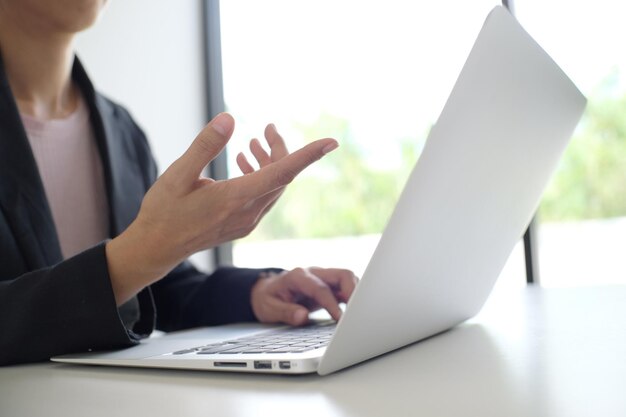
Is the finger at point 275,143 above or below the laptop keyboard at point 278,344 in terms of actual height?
above

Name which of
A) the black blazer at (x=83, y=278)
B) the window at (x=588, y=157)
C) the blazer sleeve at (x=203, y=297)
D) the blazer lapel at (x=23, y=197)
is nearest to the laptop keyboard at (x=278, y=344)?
the black blazer at (x=83, y=278)

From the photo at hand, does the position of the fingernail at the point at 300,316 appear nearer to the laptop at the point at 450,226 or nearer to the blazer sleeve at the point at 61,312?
the laptop at the point at 450,226

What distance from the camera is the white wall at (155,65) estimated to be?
227cm

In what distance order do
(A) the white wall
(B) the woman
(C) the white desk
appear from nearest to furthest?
(C) the white desk
(B) the woman
(A) the white wall

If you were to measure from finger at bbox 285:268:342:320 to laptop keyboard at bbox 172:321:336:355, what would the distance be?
88 millimetres

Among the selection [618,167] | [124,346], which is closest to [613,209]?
[618,167]

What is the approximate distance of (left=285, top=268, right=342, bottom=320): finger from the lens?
92cm

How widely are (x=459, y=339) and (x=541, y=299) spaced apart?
1.39 ft

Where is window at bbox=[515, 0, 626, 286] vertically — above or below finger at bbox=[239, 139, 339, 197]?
above

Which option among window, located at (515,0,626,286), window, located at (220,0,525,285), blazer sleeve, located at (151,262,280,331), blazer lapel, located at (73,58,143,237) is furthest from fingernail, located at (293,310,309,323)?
window, located at (220,0,525,285)

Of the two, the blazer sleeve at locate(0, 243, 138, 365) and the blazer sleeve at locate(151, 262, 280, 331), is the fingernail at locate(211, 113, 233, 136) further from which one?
the blazer sleeve at locate(151, 262, 280, 331)

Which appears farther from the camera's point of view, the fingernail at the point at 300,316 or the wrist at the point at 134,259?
the fingernail at the point at 300,316

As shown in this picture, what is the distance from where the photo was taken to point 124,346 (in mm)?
760

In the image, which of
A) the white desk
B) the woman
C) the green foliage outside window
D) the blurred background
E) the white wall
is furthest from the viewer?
the green foliage outside window
